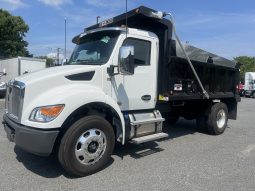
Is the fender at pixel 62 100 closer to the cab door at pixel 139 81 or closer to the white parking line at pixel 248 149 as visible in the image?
the cab door at pixel 139 81

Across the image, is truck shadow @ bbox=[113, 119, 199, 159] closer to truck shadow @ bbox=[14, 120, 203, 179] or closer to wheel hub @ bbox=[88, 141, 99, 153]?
truck shadow @ bbox=[14, 120, 203, 179]

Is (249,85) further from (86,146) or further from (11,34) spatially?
(11,34)

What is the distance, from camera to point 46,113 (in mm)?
4785

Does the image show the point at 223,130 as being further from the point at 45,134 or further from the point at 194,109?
the point at 45,134

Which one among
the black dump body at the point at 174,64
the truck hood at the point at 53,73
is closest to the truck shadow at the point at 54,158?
the black dump body at the point at 174,64

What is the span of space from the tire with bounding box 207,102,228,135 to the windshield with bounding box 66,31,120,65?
407 centimetres

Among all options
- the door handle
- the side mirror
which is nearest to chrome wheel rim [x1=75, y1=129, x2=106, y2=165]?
the side mirror

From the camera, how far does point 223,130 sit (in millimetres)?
9133

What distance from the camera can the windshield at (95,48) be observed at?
5.89 m

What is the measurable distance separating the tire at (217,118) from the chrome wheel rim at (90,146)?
422 centimetres

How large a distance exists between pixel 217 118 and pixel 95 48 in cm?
452

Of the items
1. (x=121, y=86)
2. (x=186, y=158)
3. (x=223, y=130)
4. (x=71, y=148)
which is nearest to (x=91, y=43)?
(x=121, y=86)

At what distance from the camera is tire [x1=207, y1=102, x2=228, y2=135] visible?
8.70 metres

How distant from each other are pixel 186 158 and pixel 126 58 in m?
2.41
